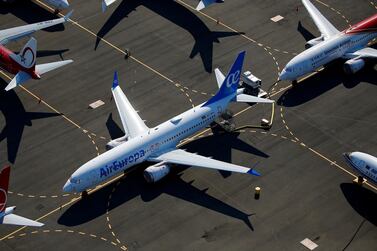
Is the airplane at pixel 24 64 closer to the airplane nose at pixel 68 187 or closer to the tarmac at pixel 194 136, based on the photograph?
the tarmac at pixel 194 136

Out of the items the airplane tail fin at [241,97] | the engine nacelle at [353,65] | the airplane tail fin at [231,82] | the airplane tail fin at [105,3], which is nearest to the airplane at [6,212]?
the airplane tail fin at [231,82]

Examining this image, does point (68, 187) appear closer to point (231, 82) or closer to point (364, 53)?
point (231, 82)

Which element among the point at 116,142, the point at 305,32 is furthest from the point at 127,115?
the point at 305,32

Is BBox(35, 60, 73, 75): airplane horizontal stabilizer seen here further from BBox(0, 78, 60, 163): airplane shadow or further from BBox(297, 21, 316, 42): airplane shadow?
BBox(297, 21, 316, 42): airplane shadow

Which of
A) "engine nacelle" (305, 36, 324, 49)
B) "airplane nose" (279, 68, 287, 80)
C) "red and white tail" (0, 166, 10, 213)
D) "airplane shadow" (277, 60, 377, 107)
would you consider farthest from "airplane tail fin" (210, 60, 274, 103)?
"red and white tail" (0, 166, 10, 213)

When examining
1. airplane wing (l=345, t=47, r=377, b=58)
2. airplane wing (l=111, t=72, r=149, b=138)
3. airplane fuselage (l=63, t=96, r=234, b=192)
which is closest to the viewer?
airplane fuselage (l=63, t=96, r=234, b=192)
